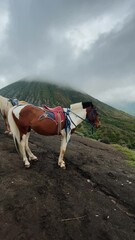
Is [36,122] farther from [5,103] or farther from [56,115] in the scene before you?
[5,103]

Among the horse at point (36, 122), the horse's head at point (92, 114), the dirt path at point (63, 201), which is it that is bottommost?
the dirt path at point (63, 201)

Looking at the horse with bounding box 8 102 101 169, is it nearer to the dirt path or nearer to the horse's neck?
the dirt path

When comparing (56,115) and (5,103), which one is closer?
(56,115)

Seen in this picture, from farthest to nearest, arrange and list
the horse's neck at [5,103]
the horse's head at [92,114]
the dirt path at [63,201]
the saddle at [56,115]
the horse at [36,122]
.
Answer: the horse's neck at [5,103], the horse's head at [92,114], the saddle at [56,115], the horse at [36,122], the dirt path at [63,201]

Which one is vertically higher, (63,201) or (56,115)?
(56,115)

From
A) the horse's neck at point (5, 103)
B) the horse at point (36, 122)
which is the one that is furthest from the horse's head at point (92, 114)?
the horse's neck at point (5, 103)

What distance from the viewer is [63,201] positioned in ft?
21.9

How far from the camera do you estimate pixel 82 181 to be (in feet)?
27.1

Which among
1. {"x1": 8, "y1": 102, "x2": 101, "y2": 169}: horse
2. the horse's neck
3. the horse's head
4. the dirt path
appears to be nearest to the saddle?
{"x1": 8, "y1": 102, "x2": 101, "y2": 169}: horse

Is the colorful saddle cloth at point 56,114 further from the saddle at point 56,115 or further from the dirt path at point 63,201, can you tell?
the dirt path at point 63,201

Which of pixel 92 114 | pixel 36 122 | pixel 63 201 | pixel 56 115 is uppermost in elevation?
pixel 92 114

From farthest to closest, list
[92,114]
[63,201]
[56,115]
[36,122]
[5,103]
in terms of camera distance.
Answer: [5,103]
[92,114]
[56,115]
[36,122]
[63,201]

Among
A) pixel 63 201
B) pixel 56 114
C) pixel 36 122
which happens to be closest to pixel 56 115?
pixel 56 114

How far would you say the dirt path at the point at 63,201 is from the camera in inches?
212
